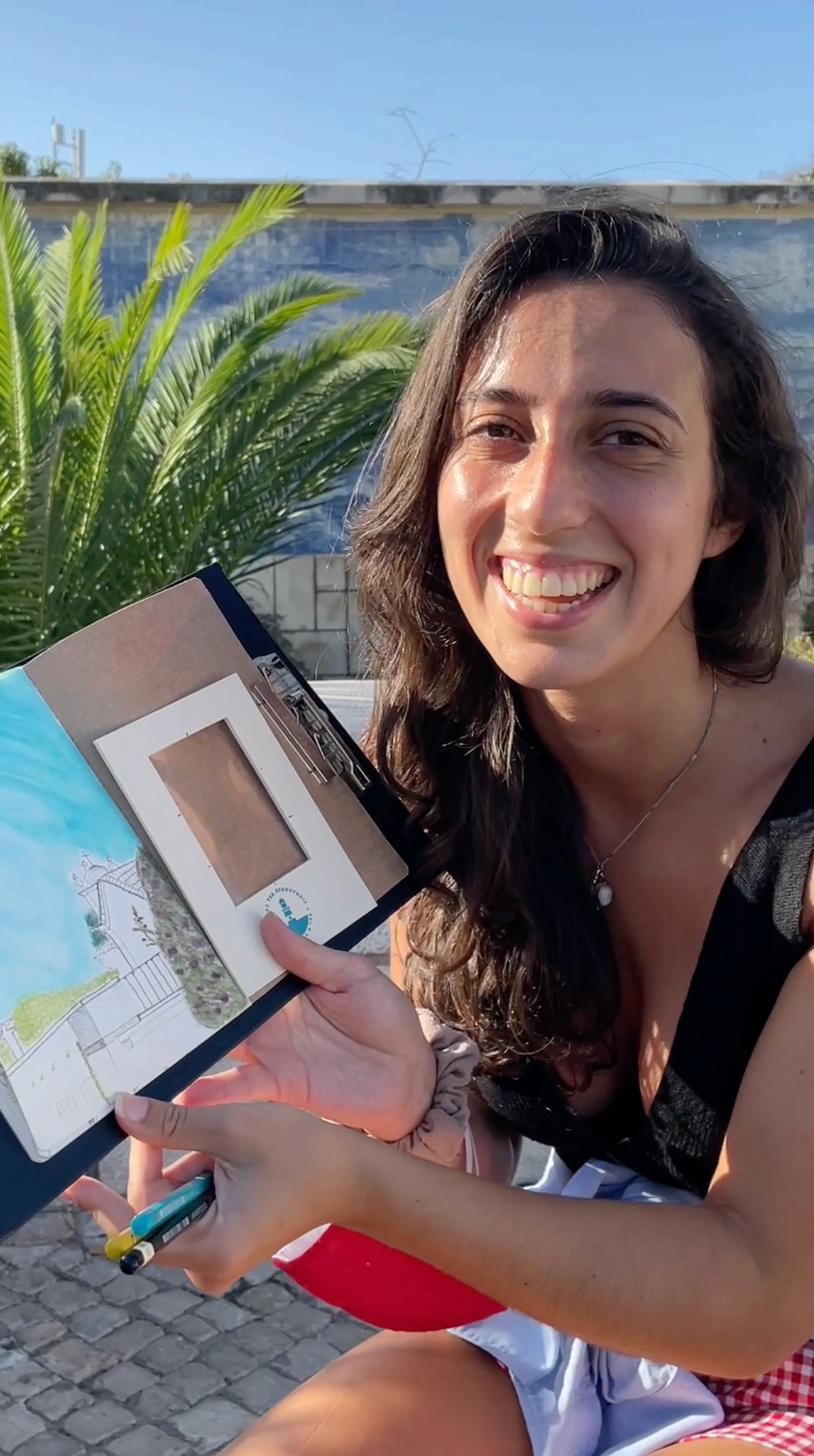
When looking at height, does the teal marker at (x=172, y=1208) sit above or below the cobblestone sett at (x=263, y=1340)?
above

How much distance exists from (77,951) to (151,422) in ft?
12.3

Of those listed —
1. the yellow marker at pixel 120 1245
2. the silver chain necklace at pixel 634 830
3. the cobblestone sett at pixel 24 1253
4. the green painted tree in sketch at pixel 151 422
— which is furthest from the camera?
the green painted tree in sketch at pixel 151 422

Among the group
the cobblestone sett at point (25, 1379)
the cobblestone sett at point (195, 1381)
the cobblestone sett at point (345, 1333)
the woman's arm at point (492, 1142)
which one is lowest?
the cobblestone sett at point (345, 1333)

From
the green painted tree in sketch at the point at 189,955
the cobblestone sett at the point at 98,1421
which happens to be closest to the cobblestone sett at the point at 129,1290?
the cobblestone sett at the point at 98,1421

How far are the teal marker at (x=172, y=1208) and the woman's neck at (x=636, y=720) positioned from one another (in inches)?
30.4

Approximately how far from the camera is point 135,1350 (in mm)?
2762

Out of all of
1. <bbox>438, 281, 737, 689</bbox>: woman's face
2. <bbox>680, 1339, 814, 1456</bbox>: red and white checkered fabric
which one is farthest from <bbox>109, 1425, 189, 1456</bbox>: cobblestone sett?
<bbox>438, 281, 737, 689</bbox>: woman's face

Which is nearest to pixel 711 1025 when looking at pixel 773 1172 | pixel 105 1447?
pixel 773 1172

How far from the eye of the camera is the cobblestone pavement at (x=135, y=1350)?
8.27 feet

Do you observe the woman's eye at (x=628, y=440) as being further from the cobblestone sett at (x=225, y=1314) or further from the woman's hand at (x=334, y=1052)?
the cobblestone sett at (x=225, y=1314)

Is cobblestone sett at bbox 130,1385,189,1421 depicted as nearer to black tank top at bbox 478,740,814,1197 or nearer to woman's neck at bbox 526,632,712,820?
black tank top at bbox 478,740,814,1197

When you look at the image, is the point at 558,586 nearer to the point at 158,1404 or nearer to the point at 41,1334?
the point at 158,1404

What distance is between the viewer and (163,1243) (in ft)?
3.77

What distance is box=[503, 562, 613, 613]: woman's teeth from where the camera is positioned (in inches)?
58.4
